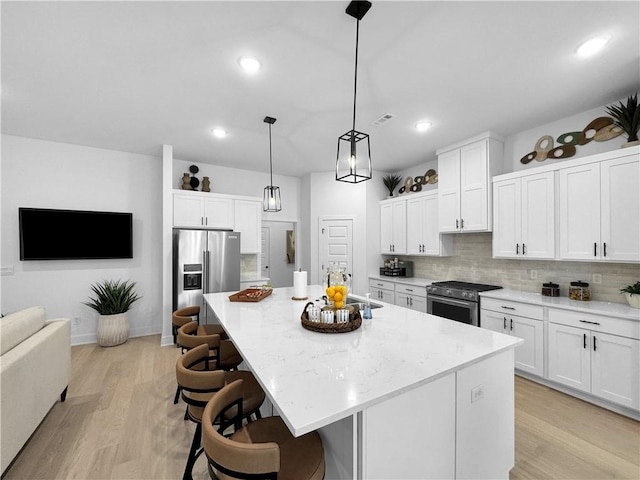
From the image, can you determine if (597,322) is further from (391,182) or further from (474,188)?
(391,182)

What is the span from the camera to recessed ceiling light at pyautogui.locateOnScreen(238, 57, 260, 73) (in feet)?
7.55

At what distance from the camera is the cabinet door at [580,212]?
2.85 meters

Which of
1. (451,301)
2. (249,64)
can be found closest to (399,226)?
(451,301)

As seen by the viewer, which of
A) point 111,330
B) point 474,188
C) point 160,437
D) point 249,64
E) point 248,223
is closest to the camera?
point 160,437

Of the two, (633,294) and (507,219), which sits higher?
(507,219)

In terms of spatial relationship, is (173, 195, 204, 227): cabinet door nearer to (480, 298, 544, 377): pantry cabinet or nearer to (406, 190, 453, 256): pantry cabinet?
(406, 190, 453, 256): pantry cabinet

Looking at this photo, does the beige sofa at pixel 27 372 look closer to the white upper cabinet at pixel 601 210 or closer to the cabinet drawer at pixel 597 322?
the cabinet drawer at pixel 597 322

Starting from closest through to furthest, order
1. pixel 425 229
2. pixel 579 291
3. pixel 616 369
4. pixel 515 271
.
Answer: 1. pixel 616 369
2. pixel 579 291
3. pixel 515 271
4. pixel 425 229

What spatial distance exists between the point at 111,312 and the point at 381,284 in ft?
13.9

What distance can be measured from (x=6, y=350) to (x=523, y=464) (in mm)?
3546

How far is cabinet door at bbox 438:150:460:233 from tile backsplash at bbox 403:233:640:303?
0.42 metres

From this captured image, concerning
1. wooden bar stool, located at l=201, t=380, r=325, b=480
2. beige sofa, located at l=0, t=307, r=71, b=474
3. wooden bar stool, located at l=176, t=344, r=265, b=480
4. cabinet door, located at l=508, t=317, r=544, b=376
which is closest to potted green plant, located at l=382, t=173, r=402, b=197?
cabinet door, located at l=508, t=317, r=544, b=376

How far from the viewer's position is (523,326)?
124 inches

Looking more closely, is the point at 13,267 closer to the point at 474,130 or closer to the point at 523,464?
the point at 523,464
